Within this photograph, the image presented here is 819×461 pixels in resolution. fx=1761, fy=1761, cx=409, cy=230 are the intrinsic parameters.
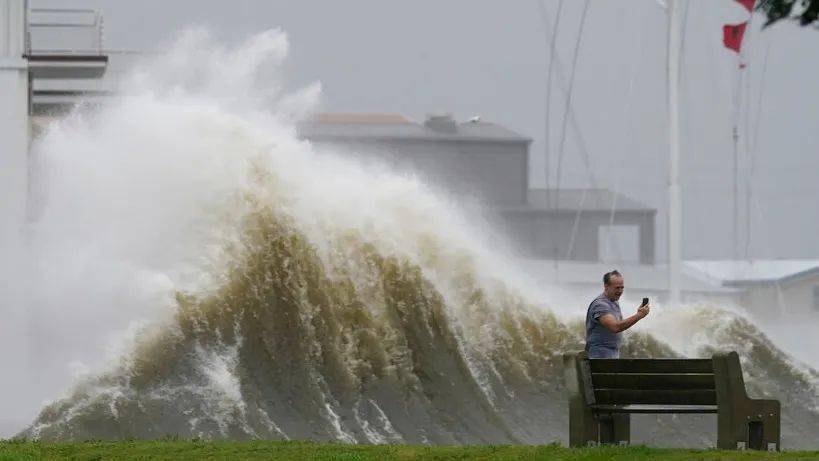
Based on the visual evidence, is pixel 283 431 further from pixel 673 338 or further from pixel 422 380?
pixel 673 338

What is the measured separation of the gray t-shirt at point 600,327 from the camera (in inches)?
558

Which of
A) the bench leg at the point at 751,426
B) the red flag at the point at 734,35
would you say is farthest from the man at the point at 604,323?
the red flag at the point at 734,35

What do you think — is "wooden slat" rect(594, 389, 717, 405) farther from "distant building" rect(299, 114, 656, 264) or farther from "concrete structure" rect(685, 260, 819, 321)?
"distant building" rect(299, 114, 656, 264)

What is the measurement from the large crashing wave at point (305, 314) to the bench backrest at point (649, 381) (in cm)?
566

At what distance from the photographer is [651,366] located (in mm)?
12703

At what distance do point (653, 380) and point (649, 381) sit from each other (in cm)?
3

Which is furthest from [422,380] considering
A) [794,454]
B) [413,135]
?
[413,135]

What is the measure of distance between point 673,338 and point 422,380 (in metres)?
8.66

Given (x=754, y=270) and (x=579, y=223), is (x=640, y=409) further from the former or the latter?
(x=579, y=223)

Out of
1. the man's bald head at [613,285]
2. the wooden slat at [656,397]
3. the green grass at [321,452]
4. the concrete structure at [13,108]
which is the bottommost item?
the green grass at [321,452]

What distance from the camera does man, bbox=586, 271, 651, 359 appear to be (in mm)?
14141

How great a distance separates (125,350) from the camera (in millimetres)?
19641

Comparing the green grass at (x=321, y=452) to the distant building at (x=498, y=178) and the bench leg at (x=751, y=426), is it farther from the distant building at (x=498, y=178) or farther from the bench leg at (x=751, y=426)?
the distant building at (x=498, y=178)

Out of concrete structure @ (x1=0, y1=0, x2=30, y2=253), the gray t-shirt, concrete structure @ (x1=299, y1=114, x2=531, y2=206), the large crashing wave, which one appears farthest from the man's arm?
concrete structure @ (x1=299, y1=114, x2=531, y2=206)
